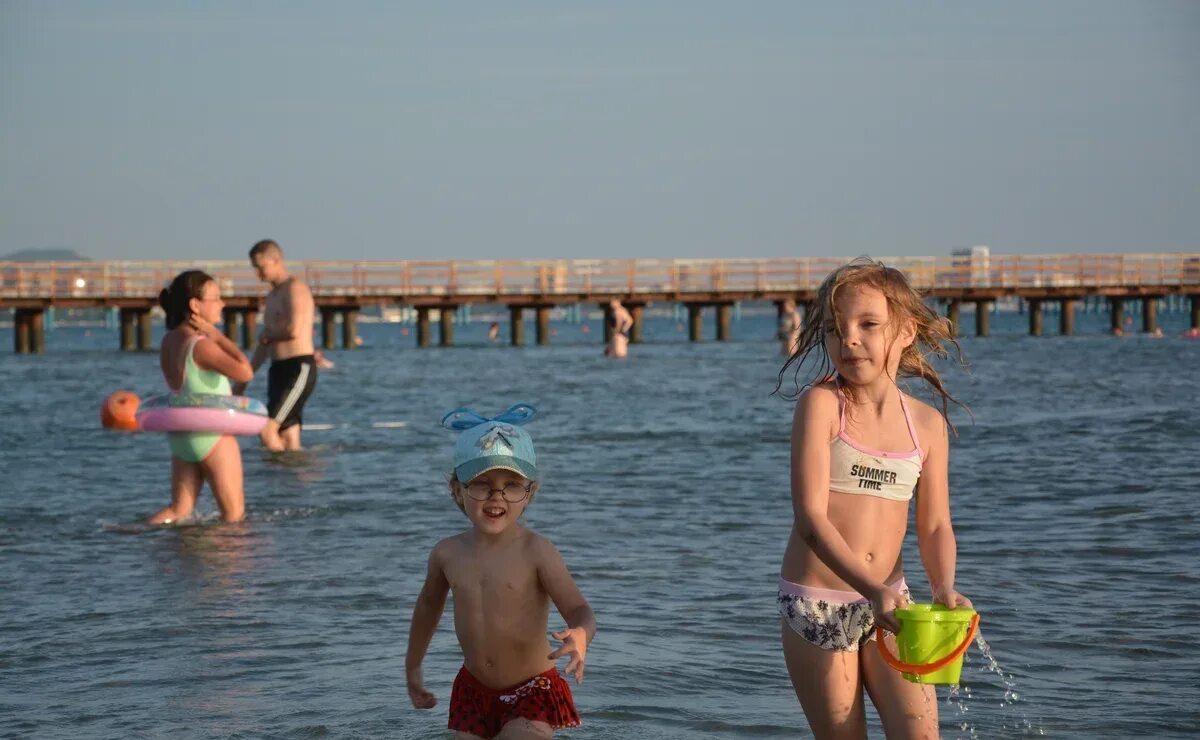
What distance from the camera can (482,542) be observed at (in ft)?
13.8

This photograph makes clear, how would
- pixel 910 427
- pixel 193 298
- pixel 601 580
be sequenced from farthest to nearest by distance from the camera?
pixel 193 298 → pixel 601 580 → pixel 910 427

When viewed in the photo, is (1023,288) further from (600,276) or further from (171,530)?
(171,530)

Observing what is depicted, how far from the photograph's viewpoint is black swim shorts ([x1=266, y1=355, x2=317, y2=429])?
41.7 ft

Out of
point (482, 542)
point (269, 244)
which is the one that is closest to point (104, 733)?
point (482, 542)

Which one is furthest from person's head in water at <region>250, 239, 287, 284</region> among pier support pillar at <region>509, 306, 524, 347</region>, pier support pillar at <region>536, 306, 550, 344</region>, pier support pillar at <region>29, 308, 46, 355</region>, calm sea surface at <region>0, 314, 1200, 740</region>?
pier support pillar at <region>29, 308, 46, 355</region>

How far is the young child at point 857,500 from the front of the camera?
366cm

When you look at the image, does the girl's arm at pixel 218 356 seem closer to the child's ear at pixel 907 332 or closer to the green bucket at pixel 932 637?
the child's ear at pixel 907 332

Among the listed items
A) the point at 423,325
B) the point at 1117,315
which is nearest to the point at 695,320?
the point at 423,325

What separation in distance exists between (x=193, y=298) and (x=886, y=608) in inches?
233

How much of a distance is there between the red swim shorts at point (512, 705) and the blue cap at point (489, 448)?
0.51 metres

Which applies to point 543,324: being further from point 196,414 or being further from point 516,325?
point 196,414

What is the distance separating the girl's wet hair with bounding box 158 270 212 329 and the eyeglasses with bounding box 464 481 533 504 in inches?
190

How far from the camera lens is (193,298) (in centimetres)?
864

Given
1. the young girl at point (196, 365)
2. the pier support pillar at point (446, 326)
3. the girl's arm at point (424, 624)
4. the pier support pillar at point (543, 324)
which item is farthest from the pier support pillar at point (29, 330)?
the girl's arm at point (424, 624)
